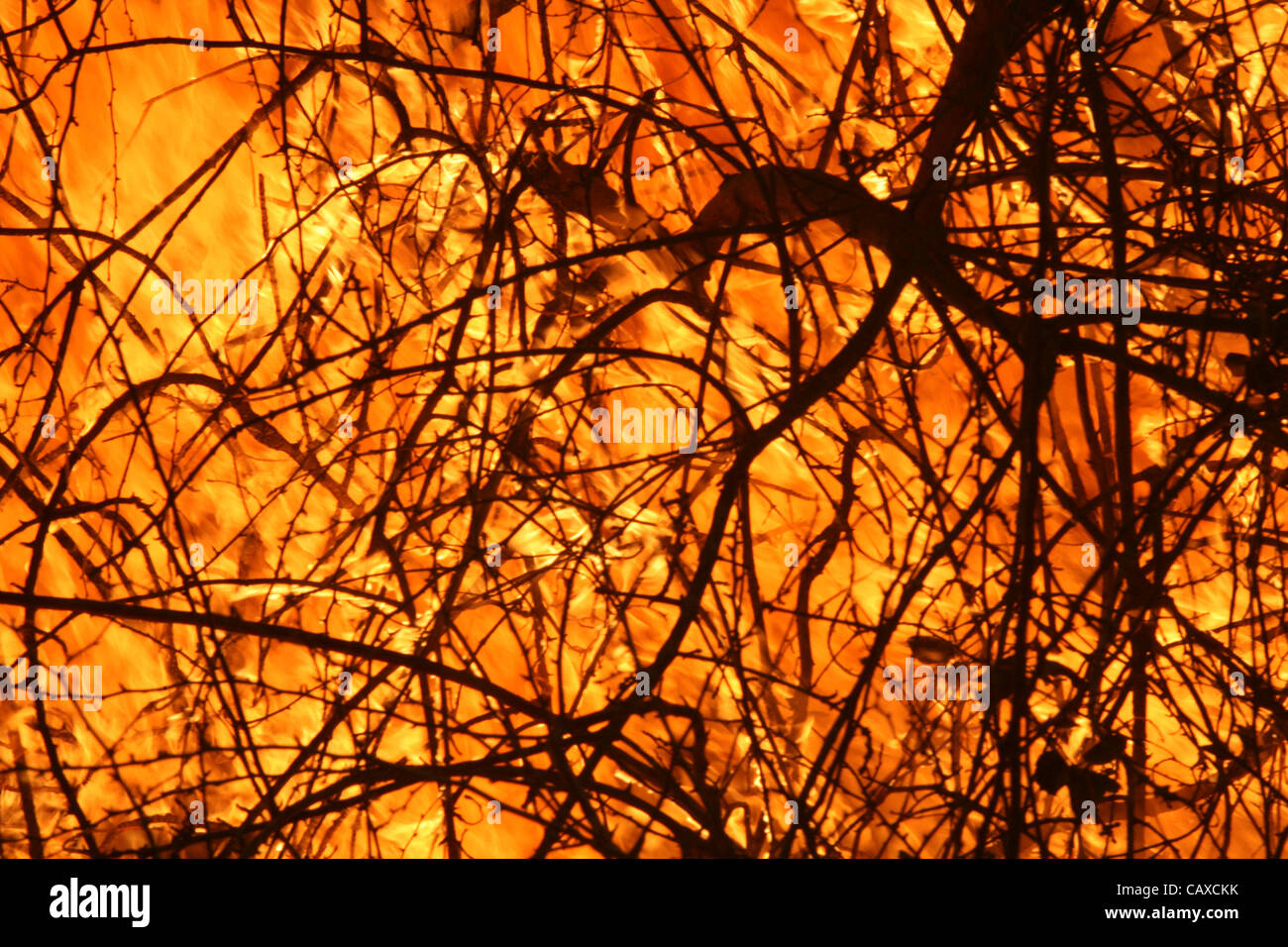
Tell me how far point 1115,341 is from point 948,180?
0.95 ft

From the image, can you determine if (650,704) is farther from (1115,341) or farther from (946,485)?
(1115,341)

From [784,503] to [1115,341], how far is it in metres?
0.46

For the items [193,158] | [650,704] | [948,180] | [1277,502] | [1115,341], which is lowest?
[650,704]

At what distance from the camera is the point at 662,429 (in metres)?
1.40

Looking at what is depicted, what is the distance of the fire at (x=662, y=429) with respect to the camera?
1.36 metres

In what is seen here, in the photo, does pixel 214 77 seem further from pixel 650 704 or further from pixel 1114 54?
pixel 1114 54

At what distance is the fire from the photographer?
4.47 ft

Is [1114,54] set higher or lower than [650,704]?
higher

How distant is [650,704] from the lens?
1387 mm

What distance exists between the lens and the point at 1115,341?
1.37 meters
